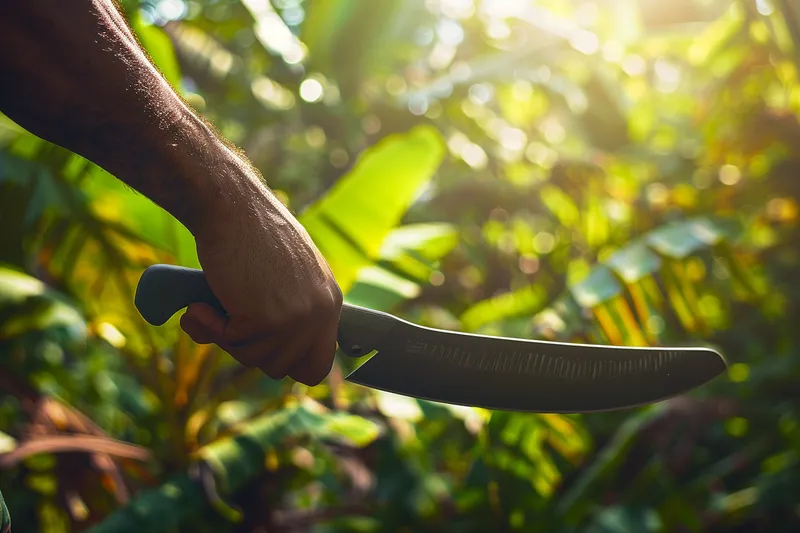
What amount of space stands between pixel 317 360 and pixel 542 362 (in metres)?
0.28

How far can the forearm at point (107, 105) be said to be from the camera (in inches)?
20.3

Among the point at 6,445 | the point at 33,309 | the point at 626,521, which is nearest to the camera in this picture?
the point at 6,445

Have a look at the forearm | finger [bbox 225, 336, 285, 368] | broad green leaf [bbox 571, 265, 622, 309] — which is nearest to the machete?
finger [bbox 225, 336, 285, 368]

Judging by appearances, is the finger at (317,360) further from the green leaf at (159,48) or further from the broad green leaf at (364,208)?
the green leaf at (159,48)

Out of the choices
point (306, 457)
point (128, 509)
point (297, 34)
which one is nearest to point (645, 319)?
point (306, 457)

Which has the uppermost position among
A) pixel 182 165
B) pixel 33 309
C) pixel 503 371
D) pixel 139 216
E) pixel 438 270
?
pixel 182 165

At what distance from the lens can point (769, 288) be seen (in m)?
2.88

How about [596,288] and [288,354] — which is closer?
[288,354]

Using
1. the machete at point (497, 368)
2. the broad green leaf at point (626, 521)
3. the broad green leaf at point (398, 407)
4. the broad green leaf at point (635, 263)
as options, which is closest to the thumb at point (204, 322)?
the machete at point (497, 368)

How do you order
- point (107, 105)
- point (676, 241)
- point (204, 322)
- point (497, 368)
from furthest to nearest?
point (676, 241) → point (497, 368) → point (204, 322) → point (107, 105)

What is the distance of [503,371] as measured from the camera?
0.78 m

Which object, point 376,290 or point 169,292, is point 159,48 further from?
point 169,292

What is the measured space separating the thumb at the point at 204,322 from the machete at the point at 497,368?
0.49 ft

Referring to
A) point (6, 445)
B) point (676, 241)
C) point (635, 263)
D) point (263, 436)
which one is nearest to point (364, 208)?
point (263, 436)
